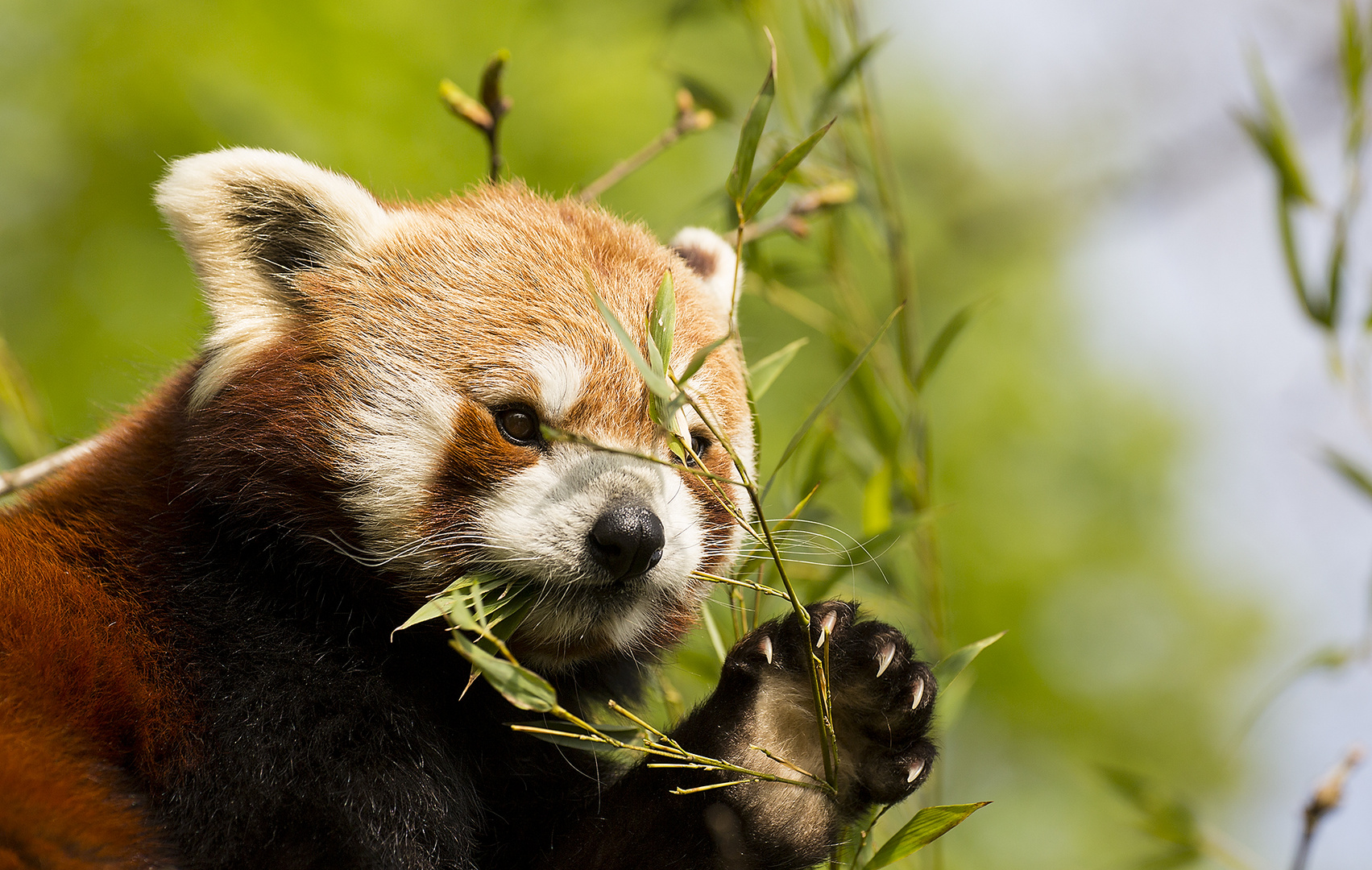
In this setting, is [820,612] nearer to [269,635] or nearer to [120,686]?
[269,635]

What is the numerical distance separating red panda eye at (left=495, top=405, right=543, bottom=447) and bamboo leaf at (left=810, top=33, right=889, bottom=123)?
3.48 feet

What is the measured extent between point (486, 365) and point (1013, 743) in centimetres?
710

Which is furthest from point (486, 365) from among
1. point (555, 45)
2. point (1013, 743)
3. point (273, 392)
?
point (1013, 743)

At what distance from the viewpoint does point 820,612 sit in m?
1.62

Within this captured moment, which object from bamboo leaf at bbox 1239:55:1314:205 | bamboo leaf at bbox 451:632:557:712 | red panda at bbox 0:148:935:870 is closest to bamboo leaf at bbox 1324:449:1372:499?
bamboo leaf at bbox 1239:55:1314:205

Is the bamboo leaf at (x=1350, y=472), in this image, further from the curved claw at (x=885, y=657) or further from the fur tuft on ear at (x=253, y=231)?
the fur tuft on ear at (x=253, y=231)

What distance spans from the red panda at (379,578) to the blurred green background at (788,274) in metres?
0.28

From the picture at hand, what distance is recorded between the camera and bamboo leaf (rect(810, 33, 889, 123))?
2.14m

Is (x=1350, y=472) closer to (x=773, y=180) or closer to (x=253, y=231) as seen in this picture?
(x=773, y=180)

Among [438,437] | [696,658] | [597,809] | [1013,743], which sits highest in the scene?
[438,437]

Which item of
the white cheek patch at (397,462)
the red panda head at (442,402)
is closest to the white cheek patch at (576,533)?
the red panda head at (442,402)

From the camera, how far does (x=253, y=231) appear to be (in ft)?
6.18

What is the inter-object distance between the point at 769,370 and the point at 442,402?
0.67m

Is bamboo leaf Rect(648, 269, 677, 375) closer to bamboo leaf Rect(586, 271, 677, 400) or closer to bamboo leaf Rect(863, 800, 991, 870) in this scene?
bamboo leaf Rect(586, 271, 677, 400)
